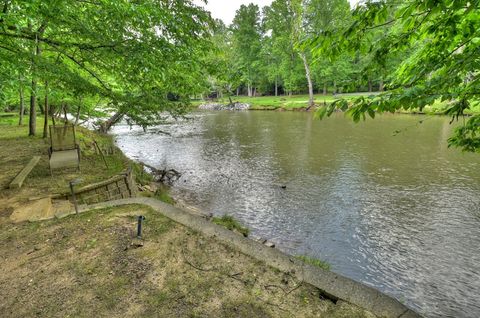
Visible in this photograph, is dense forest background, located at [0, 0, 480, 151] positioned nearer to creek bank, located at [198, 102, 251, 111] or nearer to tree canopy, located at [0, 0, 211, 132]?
tree canopy, located at [0, 0, 211, 132]

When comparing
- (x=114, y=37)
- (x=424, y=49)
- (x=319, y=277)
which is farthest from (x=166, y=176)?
(x=424, y=49)

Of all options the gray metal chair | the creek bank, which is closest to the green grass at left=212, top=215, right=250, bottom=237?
the gray metal chair

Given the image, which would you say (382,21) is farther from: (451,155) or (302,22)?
(302,22)

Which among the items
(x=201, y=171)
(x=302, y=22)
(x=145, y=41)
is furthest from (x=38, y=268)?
(x=302, y=22)

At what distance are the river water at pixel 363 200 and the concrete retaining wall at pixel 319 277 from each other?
222 cm

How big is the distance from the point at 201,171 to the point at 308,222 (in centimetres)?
576

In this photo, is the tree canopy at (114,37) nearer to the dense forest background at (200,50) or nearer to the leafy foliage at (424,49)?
the dense forest background at (200,50)

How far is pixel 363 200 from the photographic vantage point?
7.88 metres

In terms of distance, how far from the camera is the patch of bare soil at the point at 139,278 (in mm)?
2477

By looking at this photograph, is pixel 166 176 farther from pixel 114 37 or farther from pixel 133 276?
pixel 133 276

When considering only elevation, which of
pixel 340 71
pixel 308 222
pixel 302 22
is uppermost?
pixel 302 22

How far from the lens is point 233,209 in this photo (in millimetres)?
7691

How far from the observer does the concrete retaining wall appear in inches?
97.8

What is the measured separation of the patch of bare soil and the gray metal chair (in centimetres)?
327
